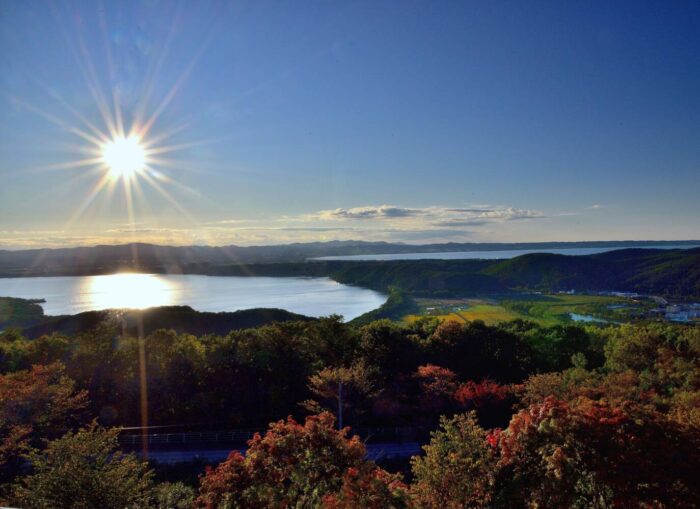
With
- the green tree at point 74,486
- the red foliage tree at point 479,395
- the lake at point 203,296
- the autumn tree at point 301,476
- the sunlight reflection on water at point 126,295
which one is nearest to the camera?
the autumn tree at point 301,476

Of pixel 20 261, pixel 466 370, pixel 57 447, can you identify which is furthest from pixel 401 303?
pixel 20 261

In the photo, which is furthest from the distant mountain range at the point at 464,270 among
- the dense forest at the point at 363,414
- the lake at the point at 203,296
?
the dense forest at the point at 363,414

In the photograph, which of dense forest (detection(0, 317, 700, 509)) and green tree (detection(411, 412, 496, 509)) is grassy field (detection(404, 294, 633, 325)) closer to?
dense forest (detection(0, 317, 700, 509))

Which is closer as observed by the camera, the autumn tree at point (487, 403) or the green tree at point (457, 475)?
the green tree at point (457, 475)

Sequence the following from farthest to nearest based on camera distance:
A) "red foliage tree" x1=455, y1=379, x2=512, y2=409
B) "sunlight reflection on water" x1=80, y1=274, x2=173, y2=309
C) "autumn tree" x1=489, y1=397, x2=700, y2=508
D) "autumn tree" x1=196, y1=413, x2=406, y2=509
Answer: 1. "sunlight reflection on water" x1=80, y1=274, x2=173, y2=309
2. "red foliage tree" x1=455, y1=379, x2=512, y2=409
3. "autumn tree" x1=196, y1=413, x2=406, y2=509
4. "autumn tree" x1=489, y1=397, x2=700, y2=508

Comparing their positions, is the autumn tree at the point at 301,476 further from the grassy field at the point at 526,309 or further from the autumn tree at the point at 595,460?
the grassy field at the point at 526,309

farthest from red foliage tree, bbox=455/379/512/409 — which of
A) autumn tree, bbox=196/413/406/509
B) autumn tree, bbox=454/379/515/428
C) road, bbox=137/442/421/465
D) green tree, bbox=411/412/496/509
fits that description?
autumn tree, bbox=196/413/406/509

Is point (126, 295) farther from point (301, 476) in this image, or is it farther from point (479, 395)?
point (301, 476)
